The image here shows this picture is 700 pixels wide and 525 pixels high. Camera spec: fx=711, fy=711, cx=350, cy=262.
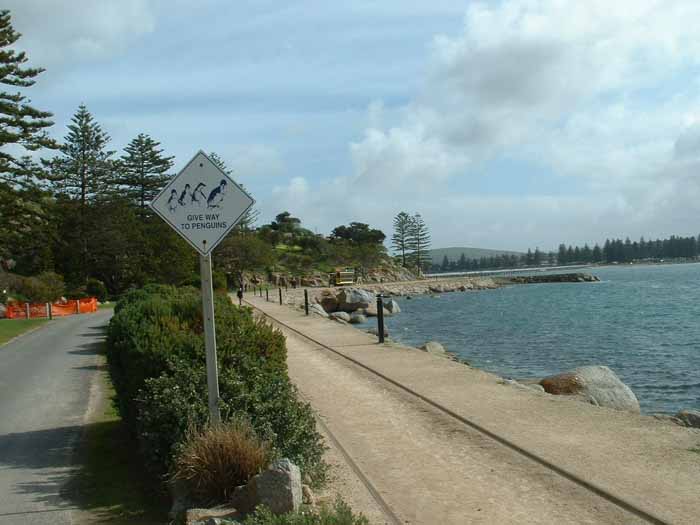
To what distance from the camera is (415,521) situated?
576 cm

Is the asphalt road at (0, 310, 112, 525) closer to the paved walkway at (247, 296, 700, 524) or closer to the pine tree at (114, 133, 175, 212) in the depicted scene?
the paved walkway at (247, 296, 700, 524)

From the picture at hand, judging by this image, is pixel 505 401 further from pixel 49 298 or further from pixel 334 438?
pixel 49 298

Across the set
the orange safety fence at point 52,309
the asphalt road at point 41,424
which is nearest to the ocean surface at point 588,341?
the asphalt road at point 41,424

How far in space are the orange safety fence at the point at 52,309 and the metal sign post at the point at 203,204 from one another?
118 feet

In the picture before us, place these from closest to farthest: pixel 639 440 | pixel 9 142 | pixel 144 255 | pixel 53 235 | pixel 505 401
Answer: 1. pixel 639 440
2. pixel 505 401
3. pixel 9 142
4. pixel 53 235
5. pixel 144 255

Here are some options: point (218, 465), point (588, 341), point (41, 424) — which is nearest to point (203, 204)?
point (218, 465)

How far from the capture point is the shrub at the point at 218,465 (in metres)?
5.93

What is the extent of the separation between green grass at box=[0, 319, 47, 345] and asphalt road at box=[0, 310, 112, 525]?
16.7ft

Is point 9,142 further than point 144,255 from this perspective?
No

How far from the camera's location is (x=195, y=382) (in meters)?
7.28

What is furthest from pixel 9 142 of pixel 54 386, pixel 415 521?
pixel 415 521

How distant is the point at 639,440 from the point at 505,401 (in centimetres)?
276

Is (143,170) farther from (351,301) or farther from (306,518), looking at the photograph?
(306,518)

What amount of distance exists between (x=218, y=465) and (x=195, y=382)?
151 cm
